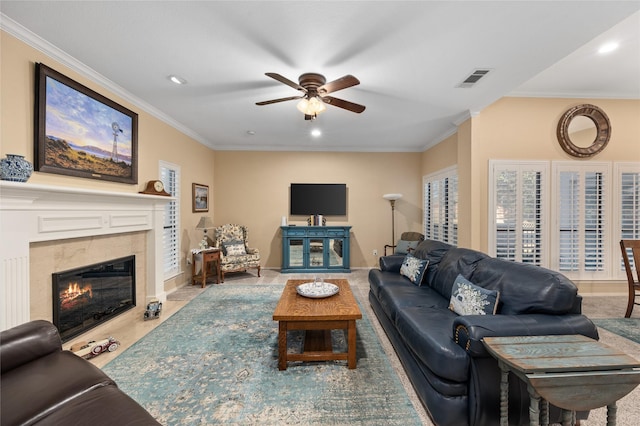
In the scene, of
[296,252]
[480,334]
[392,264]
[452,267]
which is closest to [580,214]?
[452,267]

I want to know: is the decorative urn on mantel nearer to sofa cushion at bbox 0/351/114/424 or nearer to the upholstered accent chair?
sofa cushion at bbox 0/351/114/424

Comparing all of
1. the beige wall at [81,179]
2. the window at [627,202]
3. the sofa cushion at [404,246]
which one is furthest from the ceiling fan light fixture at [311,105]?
the window at [627,202]

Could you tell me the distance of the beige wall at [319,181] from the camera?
580 cm

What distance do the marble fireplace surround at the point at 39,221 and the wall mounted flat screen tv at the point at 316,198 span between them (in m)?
3.11

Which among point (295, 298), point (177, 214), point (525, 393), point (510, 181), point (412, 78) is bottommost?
point (525, 393)

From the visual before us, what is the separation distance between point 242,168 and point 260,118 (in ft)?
6.70

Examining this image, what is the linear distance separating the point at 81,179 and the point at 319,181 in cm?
408

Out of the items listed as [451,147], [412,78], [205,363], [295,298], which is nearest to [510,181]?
[451,147]

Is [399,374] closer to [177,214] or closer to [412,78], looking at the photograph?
[412,78]

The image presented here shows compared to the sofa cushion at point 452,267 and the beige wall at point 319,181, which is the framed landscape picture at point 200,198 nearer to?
the beige wall at point 319,181

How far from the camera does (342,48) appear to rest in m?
2.25

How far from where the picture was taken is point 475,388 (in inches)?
58.6

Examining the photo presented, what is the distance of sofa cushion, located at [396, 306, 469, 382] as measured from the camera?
1.52 m

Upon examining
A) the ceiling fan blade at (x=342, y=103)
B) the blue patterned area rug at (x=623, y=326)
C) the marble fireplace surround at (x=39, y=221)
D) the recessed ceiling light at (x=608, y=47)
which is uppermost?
the recessed ceiling light at (x=608, y=47)
